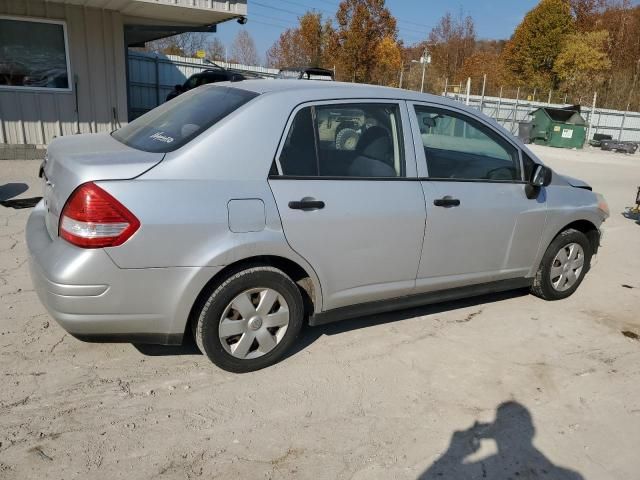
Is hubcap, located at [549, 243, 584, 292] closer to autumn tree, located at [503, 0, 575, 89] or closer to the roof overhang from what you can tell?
the roof overhang

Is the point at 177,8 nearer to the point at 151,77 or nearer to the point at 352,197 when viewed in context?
the point at 352,197

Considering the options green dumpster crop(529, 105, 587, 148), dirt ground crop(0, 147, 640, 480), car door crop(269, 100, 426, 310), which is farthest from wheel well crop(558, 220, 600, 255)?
green dumpster crop(529, 105, 587, 148)

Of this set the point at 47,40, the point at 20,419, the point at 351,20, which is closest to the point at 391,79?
the point at 351,20

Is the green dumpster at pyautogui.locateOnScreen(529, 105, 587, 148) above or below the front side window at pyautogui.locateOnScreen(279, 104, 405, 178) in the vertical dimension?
below

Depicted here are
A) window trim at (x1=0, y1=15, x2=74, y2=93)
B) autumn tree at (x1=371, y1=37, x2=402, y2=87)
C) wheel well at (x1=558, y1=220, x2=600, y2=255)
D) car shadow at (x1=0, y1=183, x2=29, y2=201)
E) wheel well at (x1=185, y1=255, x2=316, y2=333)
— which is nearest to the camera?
wheel well at (x1=185, y1=255, x2=316, y2=333)

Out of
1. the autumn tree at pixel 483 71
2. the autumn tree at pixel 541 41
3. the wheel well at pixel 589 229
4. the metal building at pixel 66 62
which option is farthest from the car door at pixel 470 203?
the autumn tree at pixel 541 41

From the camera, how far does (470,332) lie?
4.15 meters

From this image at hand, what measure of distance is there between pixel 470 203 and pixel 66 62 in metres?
8.76

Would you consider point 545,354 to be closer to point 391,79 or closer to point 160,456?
point 160,456

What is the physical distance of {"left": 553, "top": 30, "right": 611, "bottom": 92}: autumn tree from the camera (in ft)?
123

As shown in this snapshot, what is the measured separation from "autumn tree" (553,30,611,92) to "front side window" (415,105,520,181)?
39271 millimetres

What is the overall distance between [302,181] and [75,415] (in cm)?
180

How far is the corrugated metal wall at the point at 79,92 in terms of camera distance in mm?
9461

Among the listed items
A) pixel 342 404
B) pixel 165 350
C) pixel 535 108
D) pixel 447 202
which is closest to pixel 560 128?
pixel 535 108
